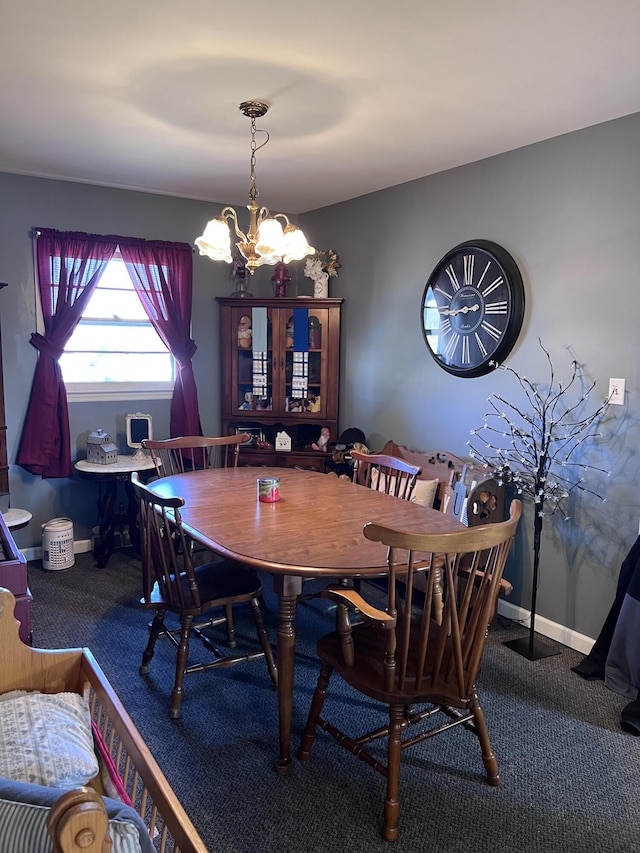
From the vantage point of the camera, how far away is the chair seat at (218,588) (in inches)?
97.7

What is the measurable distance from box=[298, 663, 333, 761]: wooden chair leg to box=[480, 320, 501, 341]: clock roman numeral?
2045mm

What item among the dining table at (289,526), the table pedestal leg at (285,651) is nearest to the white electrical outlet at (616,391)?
the dining table at (289,526)

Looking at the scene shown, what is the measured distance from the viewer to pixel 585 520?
3.01 metres

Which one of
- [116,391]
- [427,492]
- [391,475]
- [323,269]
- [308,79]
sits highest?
[308,79]

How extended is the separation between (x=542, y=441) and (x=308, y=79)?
6.57 feet

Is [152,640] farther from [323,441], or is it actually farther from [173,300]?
[173,300]

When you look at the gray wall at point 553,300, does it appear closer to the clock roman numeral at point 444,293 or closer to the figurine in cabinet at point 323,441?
the clock roman numeral at point 444,293

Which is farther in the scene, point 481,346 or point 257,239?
point 481,346

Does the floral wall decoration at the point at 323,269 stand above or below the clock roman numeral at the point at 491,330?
above

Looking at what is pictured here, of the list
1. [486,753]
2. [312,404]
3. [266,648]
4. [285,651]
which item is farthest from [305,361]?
[486,753]

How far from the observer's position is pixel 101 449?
4.05 metres

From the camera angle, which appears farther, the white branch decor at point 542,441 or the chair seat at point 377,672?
the white branch decor at point 542,441

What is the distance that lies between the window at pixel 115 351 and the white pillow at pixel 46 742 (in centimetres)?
305

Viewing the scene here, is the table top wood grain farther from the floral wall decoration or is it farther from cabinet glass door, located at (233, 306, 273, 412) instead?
the floral wall decoration
